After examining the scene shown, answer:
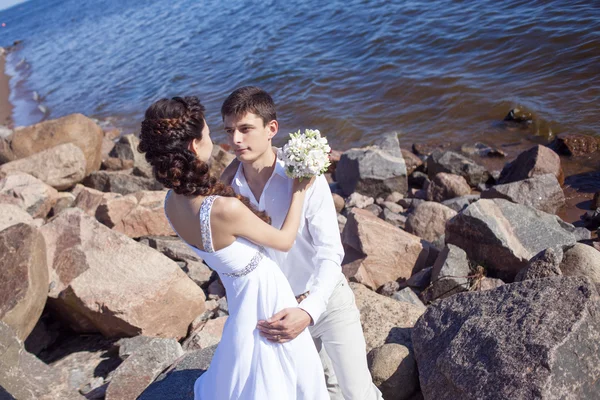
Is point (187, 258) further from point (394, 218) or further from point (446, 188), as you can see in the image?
point (446, 188)

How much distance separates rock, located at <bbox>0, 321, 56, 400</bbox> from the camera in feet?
13.8

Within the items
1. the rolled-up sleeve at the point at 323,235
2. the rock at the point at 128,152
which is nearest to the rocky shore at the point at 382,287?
the rolled-up sleeve at the point at 323,235

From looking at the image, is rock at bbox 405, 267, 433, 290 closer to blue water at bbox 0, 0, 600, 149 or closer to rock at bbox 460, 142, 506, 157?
rock at bbox 460, 142, 506, 157

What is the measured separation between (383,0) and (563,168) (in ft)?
38.6

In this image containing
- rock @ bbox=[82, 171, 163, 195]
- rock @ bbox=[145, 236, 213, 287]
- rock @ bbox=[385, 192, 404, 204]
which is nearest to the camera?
rock @ bbox=[145, 236, 213, 287]

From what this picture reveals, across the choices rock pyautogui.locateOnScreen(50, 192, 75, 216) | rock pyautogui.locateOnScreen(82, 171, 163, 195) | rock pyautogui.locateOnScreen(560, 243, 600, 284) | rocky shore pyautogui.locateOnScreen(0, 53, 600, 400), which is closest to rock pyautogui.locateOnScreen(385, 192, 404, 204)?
rocky shore pyautogui.locateOnScreen(0, 53, 600, 400)

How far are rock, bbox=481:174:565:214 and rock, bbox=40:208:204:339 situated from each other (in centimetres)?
422

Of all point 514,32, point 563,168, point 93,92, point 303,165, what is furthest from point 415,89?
point 93,92

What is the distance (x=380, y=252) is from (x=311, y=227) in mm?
2793

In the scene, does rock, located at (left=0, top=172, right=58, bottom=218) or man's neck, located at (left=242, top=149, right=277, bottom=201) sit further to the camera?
rock, located at (left=0, top=172, right=58, bottom=218)

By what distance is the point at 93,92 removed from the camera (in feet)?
68.9

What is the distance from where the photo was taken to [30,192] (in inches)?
315

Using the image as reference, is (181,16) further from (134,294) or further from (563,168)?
(134,294)

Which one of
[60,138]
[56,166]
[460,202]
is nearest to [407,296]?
[460,202]
